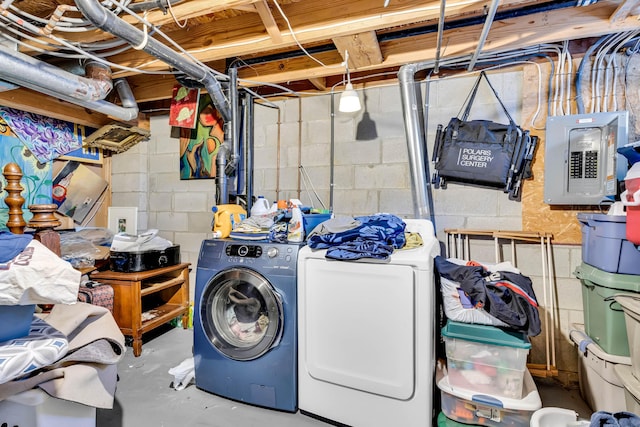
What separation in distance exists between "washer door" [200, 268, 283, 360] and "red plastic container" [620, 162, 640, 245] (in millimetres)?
1771

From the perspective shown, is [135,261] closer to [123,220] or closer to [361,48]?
[123,220]

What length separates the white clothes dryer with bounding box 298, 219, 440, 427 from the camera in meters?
1.62

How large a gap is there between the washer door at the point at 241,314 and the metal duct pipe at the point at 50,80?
169cm

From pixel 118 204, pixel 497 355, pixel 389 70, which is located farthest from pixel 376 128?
pixel 118 204

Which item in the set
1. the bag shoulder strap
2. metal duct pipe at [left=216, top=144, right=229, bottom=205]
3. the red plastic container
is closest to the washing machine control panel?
metal duct pipe at [left=216, top=144, right=229, bottom=205]

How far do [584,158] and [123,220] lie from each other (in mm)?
3983

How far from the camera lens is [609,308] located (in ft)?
5.68

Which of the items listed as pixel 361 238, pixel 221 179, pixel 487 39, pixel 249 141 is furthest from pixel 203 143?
pixel 487 39

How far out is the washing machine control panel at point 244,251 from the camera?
2.00 m

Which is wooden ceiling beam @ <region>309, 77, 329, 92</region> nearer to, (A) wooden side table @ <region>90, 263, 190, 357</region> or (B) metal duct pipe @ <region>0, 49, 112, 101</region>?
(B) metal duct pipe @ <region>0, 49, 112, 101</region>

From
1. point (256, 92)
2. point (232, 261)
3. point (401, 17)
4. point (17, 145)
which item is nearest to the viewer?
point (401, 17)

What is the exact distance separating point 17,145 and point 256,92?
2.05 m

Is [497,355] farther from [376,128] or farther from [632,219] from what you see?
[376,128]

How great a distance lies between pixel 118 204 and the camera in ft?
11.8
